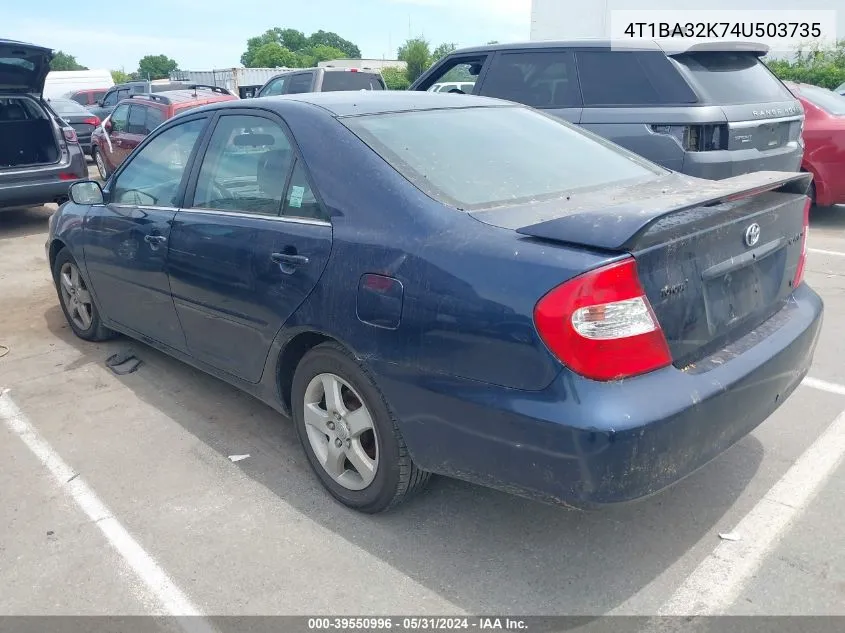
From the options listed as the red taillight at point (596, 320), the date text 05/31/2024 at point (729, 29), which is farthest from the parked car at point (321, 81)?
the red taillight at point (596, 320)

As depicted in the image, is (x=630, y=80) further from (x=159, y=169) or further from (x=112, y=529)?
(x=112, y=529)

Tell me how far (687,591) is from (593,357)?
0.93 meters

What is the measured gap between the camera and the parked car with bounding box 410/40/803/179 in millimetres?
5918

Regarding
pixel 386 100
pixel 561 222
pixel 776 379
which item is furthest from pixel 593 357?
pixel 386 100

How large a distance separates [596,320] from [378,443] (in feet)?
3.27

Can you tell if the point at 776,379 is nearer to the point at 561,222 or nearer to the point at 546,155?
the point at 561,222

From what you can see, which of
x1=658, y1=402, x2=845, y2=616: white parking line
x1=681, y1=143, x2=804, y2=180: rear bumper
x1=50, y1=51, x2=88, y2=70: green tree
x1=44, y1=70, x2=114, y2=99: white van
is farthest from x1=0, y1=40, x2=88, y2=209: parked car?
x1=50, y1=51, x2=88, y2=70: green tree

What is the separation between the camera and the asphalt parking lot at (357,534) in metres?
2.49

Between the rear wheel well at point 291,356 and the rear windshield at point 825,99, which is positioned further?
the rear windshield at point 825,99

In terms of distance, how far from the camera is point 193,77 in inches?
1464

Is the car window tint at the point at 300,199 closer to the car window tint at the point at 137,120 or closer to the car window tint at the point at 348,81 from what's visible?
the car window tint at the point at 137,120

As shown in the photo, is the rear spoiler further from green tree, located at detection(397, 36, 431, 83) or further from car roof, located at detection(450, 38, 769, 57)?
green tree, located at detection(397, 36, 431, 83)

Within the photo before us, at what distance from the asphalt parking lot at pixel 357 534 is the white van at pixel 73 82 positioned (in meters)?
28.7

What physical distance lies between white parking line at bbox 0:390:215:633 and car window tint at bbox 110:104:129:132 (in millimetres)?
8573
